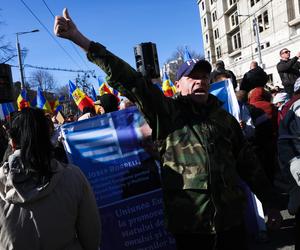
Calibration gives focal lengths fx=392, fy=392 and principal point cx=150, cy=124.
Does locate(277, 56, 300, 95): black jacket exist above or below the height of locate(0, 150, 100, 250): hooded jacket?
above

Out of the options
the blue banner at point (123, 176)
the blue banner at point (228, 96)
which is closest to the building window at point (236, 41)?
the blue banner at point (228, 96)

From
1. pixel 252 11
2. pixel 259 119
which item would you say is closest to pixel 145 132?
pixel 259 119

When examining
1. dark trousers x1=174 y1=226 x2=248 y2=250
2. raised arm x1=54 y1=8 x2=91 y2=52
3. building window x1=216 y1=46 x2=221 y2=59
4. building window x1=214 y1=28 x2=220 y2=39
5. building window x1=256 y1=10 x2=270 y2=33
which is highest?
building window x1=214 y1=28 x2=220 y2=39

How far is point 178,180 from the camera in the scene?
98.9 inches

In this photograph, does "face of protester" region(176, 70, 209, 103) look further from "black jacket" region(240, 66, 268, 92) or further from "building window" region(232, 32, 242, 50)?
"building window" region(232, 32, 242, 50)

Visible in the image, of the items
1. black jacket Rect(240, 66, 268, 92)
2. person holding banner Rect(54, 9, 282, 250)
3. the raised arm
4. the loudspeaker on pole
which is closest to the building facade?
black jacket Rect(240, 66, 268, 92)

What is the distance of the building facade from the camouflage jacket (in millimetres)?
33587

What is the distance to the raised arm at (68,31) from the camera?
2.28 metres

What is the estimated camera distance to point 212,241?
2.49 metres

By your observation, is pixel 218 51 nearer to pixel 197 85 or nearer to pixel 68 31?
pixel 197 85

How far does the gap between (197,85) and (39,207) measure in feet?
4.20

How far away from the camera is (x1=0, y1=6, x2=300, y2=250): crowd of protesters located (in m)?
2.19

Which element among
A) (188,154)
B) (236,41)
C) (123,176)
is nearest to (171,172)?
(188,154)

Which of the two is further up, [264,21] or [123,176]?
[264,21]
